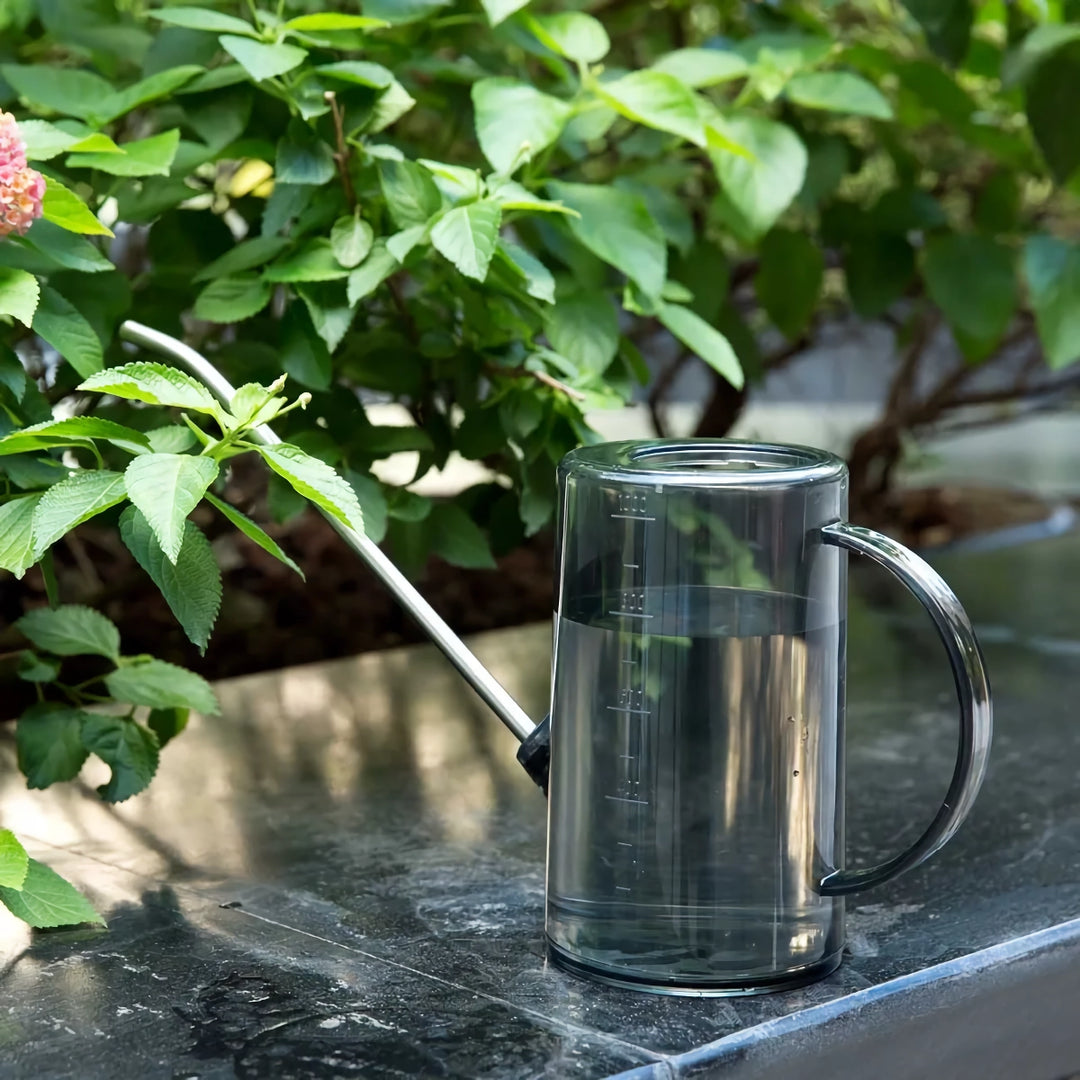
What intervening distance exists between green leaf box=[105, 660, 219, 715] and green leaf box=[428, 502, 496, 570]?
0.25 metres

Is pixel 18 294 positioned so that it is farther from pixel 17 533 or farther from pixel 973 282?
pixel 973 282

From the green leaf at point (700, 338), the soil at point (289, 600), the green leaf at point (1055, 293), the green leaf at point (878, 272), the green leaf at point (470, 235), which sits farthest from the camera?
the soil at point (289, 600)

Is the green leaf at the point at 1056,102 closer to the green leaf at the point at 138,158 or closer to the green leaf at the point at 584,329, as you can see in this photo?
the green leaf at the point at 584,329

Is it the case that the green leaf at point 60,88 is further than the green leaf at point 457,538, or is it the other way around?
the green leaf at point 457,538

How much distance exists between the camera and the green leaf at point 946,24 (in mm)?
1430

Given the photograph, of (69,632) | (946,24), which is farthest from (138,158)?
(946,24)

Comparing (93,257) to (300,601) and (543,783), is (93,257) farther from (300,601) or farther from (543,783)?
(300,601)

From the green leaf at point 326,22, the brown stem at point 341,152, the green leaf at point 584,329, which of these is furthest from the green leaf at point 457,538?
the green leaf at point 326,22

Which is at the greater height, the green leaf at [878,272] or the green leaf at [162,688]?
the green leaf at [878,272]

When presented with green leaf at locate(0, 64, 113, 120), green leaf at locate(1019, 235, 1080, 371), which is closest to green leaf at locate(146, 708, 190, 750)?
green leaf at locate(0, 64, 113, 120)

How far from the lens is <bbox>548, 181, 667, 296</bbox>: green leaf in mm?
1062

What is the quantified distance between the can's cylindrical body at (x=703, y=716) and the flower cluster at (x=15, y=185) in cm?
32

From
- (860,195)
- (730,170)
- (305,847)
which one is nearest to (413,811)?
(305,847)

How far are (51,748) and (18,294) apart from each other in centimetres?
31
